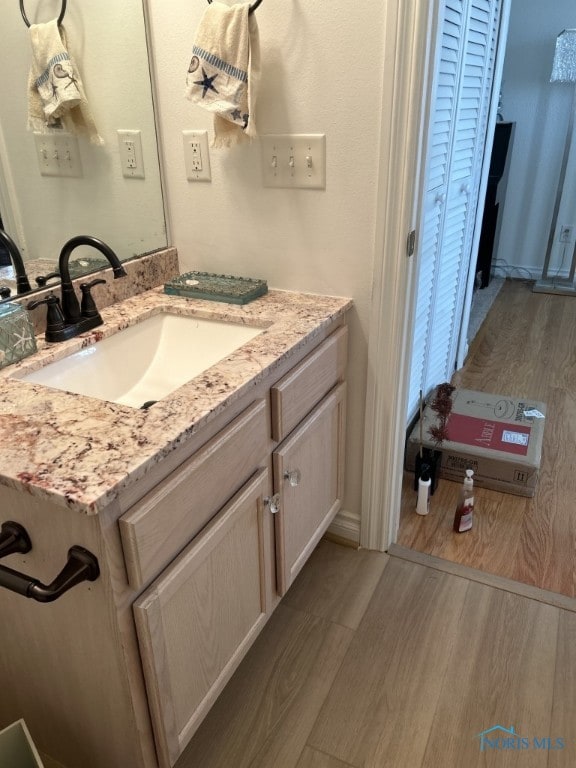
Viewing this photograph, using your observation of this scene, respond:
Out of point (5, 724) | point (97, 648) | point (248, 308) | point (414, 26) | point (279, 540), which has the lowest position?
point (5, 724)

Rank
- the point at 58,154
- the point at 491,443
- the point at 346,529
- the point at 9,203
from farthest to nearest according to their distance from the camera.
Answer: the point at 491,443, the point at 346,529, the point at 58,154, the point at 9,203

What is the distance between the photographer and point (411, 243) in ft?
4.71

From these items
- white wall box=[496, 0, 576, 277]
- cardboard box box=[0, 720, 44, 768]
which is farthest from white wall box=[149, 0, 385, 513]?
white wall box=[496, 0, 576, 277]

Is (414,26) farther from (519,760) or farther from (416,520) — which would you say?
(519,760)

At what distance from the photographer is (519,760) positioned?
123cm

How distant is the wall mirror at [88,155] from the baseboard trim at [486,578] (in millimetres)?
1208

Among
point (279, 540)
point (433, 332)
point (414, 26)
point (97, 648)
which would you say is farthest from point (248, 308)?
point (433, 332)

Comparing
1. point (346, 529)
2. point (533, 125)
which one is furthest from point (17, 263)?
point (533, 125)

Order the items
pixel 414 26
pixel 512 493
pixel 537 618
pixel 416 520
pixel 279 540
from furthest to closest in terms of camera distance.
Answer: pixel 512 493
pixel 416 520
pixel 537 618
pixel 279 540
pixel 414 26

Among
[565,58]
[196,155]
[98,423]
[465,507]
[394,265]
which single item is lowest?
[465,507]

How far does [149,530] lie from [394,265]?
898 millimetres

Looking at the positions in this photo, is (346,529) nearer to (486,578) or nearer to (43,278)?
(486,578)

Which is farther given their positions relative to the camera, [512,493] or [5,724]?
[512,493]

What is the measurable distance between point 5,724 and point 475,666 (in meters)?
1.10
